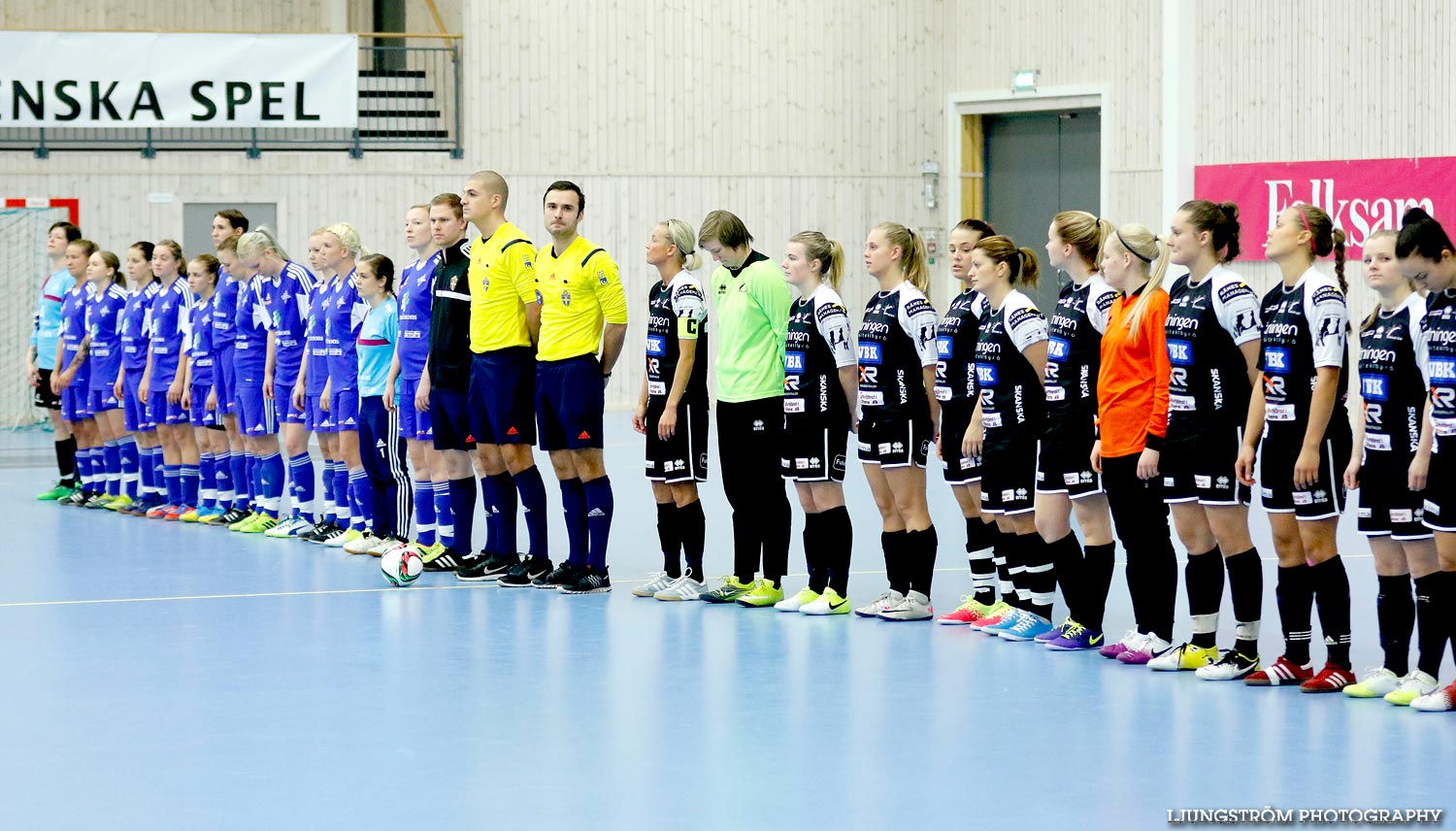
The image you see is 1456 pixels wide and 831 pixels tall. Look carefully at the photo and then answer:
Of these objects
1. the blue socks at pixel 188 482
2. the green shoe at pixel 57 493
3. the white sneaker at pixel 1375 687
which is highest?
the blue socks at pixel 188 482

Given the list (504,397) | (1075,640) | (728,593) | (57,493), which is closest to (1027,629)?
(1075,640)

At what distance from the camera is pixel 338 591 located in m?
8.95

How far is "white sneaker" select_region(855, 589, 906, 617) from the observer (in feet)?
26.6

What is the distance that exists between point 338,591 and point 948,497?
233 inches

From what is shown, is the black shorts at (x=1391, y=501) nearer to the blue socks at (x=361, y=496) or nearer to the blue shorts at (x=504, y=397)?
the blue shorts at (x=504, y=397)

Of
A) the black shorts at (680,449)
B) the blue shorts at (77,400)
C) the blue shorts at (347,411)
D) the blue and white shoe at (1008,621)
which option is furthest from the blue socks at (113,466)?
the blue and white shoe at (1008,621)

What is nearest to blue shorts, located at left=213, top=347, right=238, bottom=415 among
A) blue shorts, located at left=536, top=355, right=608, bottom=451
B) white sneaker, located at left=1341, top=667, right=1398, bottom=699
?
blue shorts, located at left=536, top=355, right=608, bottom=451

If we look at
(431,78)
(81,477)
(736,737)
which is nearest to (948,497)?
(81,477)

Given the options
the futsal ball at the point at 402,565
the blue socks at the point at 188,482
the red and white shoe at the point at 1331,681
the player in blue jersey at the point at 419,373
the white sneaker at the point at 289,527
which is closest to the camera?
the red and white shoe at the point at 1331,681

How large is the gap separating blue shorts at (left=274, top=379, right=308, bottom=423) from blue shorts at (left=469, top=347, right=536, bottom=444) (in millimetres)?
2364

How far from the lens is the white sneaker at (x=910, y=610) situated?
805 centimetres

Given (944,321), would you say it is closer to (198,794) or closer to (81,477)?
(198,794)

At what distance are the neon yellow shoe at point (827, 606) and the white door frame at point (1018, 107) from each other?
13.5 m

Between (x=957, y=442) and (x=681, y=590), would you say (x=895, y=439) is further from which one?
(x=681, y=590)
